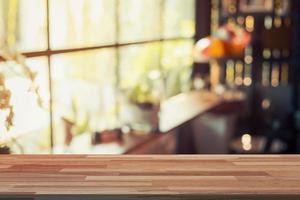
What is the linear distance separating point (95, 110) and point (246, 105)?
261 cm

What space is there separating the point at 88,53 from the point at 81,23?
0.61 feet

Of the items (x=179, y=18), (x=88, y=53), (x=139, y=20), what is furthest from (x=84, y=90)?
(x=179, y=18)

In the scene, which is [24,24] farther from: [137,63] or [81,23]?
[137,63]

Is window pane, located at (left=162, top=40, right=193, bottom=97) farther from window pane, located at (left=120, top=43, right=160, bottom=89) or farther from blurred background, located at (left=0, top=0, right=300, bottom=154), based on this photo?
window pane, located at (left=120, top=43, right=160, bottom=89)

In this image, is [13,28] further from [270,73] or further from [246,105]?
[270,73]

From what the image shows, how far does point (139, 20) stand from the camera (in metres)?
4.23

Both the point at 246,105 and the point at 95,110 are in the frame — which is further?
the point at 246,105

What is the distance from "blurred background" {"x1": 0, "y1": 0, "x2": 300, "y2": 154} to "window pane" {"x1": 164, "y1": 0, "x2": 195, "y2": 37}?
11mm

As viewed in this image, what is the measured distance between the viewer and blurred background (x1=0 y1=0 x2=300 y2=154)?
2160 millimetres

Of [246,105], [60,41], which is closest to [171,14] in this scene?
[246,105]

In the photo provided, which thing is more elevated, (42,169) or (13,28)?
(13,28)

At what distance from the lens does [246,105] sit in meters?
5.51

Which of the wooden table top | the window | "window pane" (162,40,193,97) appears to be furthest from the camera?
"window pane" (162,40,193,97)

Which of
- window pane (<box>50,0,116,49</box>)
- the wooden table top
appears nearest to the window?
window pane (<box>50,0,116,49</box>)
